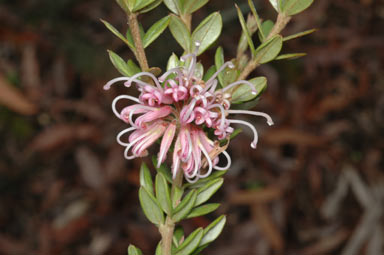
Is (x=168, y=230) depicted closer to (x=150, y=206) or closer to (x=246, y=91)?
(x=150, y=206)

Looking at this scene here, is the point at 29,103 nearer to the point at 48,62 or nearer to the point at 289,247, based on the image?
the point at 48,62

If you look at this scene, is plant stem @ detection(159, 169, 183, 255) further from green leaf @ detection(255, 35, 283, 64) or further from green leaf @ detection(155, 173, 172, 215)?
green leaf @ detection(255, 35, 283, 64)

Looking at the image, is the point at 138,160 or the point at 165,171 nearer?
the point at 165,171

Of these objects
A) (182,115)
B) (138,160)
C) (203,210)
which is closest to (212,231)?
(203,210)

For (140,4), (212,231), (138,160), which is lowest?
(138,160)

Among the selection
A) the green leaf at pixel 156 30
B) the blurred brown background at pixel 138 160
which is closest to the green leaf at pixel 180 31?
the green leaf at pixel 156 30

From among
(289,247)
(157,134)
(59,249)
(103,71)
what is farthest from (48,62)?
(157,134)
